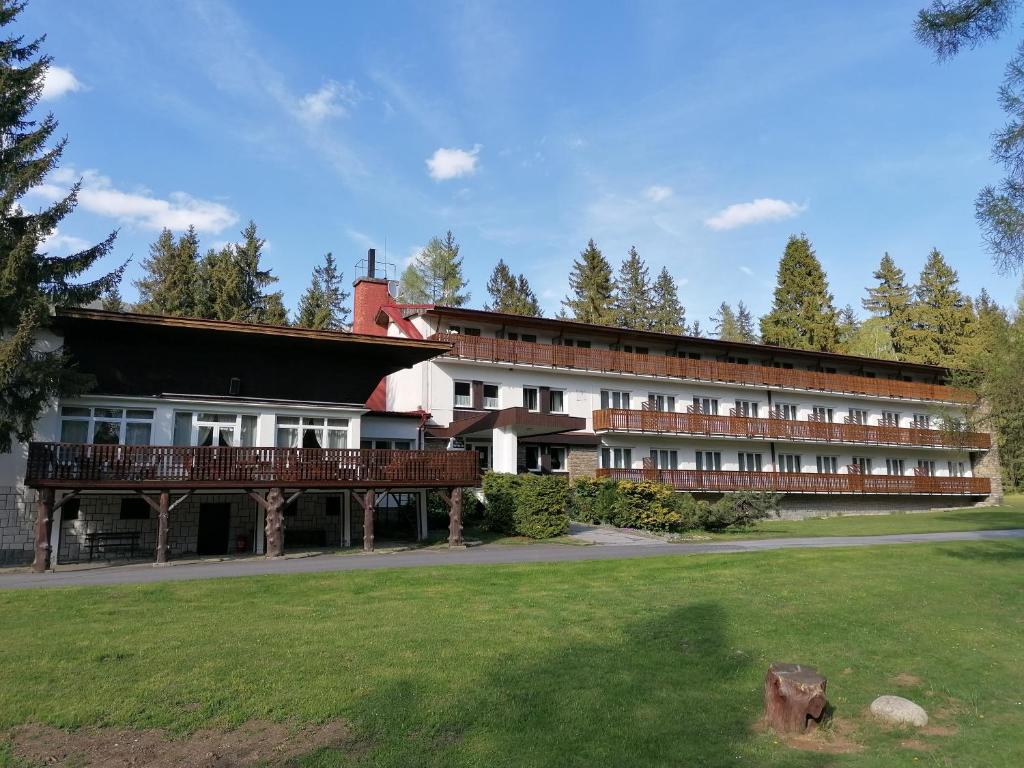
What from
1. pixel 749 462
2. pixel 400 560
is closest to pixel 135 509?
pixel 400 560

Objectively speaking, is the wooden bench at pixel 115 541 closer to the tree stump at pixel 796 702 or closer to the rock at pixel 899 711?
the tree stump at pixel 796 702

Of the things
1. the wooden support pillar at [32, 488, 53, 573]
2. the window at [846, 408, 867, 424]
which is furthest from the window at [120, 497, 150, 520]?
the window at [846, 408, 867, 424]

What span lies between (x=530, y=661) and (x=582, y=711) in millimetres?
1726

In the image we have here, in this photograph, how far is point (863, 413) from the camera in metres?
50.0

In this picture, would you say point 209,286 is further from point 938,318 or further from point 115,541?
point 938,318

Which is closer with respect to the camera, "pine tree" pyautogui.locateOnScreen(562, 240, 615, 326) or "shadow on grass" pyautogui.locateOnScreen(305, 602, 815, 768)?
"shadow on grass" pyautogui.locateOnScreen(305, 602, 815, 768)

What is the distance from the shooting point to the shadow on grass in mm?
6723

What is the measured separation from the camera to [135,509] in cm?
2344

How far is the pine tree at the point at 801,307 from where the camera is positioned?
5844 cm

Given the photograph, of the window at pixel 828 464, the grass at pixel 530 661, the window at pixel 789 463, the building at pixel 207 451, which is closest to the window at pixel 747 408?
the window at pixel 789 463

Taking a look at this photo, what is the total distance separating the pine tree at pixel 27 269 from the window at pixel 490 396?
60.1 ft

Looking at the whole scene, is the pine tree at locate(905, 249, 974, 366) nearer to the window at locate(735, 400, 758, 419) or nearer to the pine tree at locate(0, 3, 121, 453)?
the window at locate(735, 400, 758, 419)

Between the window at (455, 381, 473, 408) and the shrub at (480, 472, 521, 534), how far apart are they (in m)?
8.59

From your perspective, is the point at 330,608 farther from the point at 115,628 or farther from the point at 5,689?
the point at 5,689
